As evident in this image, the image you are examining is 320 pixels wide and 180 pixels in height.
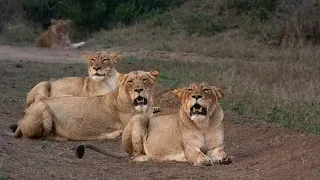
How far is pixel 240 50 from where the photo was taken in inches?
890

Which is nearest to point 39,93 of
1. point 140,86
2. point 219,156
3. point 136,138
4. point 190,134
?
Answer: point 140,86

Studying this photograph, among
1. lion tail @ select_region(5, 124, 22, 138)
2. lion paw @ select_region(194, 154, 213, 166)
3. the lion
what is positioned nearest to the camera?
lion paw @ select_region(194, 154, 213, 166)

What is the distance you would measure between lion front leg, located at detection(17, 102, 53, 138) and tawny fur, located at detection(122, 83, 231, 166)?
1.98 m

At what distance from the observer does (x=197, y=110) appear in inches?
318

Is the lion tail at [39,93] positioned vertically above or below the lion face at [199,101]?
below

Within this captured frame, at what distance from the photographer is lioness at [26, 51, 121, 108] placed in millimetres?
11477

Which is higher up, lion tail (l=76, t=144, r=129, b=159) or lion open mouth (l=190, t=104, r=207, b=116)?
lion open mouth (l=190, t=104, r=207, b=116)

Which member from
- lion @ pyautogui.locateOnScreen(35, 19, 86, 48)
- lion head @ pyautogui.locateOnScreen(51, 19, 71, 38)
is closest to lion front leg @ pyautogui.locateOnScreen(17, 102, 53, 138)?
lion @ pyautogui.locateOnScreen(35, 19, 86, 48)

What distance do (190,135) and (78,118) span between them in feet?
8.34

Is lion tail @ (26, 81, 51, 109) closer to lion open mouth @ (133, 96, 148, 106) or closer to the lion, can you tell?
lion open mouth @ (133, 96, 148, 106)

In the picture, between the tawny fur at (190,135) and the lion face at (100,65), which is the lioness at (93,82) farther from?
the tawny fur at (190,135)

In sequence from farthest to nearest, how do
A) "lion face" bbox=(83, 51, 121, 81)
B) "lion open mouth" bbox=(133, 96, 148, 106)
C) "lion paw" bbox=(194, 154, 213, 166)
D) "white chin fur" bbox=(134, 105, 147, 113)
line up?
1. "lion face" bbox=(83, 51, 121, 81)
2. "white chin fur" bbox=(134, 105, 147, 113)
3. "lion open mouth" bbox=(133, 96, 148, 106)
4. "lion paw" bbox=(194, 154, 213, 166)

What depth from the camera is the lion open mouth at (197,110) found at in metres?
8.06

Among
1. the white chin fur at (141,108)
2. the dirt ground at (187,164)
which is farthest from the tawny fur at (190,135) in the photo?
the white chin fur at (141,108)
